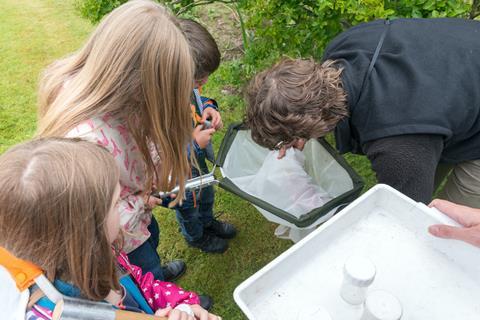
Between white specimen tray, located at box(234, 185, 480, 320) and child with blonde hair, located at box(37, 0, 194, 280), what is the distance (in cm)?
58

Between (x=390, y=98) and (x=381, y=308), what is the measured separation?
706mm

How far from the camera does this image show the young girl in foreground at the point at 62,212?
0.78 m

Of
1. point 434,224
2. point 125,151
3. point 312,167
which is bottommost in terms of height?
point 312,167

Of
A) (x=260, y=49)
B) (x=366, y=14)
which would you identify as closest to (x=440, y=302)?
(x=366, y=14)

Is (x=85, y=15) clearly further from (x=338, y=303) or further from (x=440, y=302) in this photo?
(x=440, y=302)

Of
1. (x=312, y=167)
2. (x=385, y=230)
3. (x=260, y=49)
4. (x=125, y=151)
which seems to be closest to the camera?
(x=385, y=230)

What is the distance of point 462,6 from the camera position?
1.64 metres

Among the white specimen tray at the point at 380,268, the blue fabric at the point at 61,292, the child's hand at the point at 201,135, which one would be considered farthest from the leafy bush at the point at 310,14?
the blue fabric at the point at 61,292

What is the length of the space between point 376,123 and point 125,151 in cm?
83

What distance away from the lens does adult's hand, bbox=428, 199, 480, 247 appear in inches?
35.2

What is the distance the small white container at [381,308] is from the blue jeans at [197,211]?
1.17 meters

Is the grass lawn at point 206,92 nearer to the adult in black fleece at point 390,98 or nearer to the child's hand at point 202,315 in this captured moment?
the child's hand at point 202,315

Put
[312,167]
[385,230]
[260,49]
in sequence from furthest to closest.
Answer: [260,49]
[312,167]
[385,230]

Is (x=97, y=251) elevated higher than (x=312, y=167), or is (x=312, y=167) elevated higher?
(x=97, y=251)
